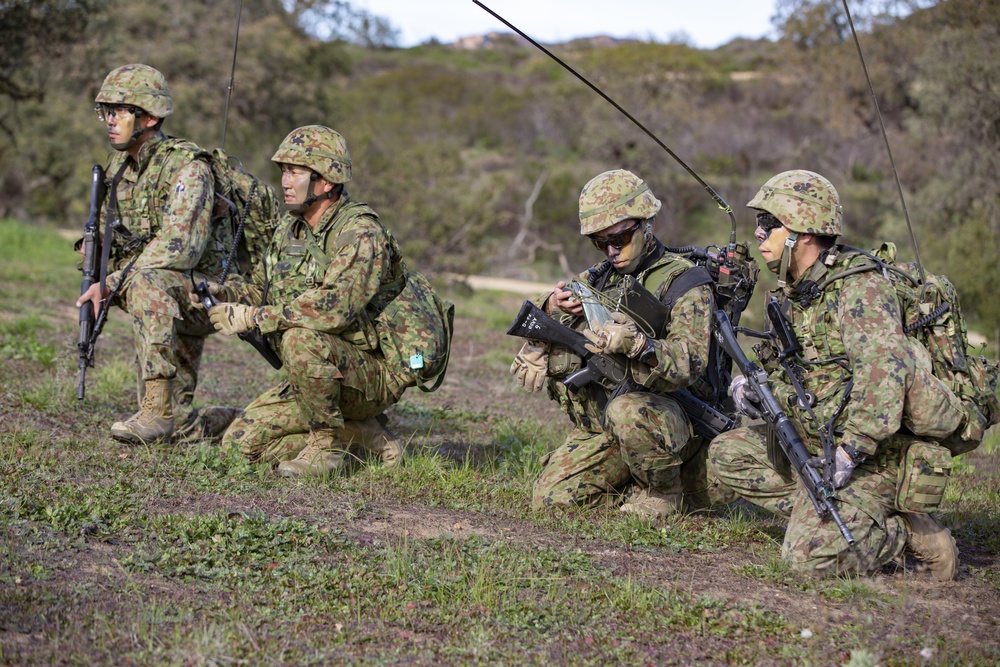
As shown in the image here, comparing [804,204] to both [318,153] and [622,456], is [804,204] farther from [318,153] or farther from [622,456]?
[318,153]

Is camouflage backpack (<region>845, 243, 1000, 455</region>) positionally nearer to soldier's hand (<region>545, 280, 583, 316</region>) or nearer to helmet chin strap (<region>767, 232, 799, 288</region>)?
helmet chin strap (<region>767, 232, 799, 288</region>)

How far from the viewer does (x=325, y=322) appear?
18.8 feet

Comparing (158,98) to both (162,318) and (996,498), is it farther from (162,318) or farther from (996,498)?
(996,498)

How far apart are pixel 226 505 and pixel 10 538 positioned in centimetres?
102

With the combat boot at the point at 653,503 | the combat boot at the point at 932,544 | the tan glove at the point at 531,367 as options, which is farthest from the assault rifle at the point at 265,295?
the combat boot at the point at 932,544

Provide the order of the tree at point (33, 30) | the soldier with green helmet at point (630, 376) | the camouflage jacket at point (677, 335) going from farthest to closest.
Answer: the tree at point (33, 30), the soldier with green helmet at point (630, 376), the camouflage jacket at point (677, 335)

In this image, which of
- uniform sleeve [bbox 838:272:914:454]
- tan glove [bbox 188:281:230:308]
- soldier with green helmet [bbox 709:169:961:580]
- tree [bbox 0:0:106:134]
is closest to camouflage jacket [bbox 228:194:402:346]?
tan glove [bbox 188:281:230:308]

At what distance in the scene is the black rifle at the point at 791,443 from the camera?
184 inches

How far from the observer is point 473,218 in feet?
62.2

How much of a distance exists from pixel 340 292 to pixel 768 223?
7.24ft

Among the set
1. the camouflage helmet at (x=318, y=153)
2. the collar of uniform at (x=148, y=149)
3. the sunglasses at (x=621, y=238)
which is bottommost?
the sunglasses at (x=621, y=238)

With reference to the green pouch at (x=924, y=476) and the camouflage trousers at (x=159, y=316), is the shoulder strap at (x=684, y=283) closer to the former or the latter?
the green pouch at (x=924, y=476)

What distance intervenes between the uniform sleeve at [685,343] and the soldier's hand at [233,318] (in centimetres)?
206

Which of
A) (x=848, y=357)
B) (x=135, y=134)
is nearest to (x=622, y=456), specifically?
(x=848, y=357)
